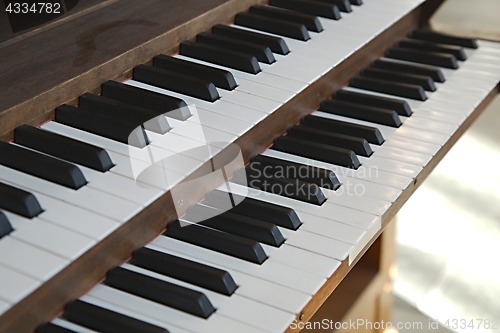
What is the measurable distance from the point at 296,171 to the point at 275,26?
1.85 feet

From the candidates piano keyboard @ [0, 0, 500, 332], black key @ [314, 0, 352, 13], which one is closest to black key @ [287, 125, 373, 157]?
piano keyboard @ [0, 0, 500, 332]

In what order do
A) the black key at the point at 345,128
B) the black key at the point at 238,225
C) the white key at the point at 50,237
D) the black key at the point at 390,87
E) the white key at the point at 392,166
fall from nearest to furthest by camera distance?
the white key at the point at 50,237, the black key at the point at 238,225, the white key at the point at 392,166, the black key at the point at 345,128, the black key at the point at 390,87

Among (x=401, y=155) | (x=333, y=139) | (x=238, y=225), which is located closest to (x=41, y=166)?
(x=238, y=225)

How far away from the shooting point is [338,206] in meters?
1.53

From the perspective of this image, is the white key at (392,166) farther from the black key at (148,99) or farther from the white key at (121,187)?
the white key at (121,187)

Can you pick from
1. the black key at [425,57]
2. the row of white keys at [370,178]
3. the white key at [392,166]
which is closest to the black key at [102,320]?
the row of white keys at [370,178]

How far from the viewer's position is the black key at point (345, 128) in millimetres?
1785

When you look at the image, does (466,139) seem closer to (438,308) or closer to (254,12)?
(438,308)

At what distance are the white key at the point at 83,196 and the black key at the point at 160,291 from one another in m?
0.13

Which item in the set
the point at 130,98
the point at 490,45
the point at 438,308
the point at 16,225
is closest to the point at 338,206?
the point at 130,98

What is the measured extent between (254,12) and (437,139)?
698 mm

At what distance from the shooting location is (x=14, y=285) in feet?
3.64

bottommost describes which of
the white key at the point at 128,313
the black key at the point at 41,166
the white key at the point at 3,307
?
the white key at the point at 128,313

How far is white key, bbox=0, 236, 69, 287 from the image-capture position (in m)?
1.14
